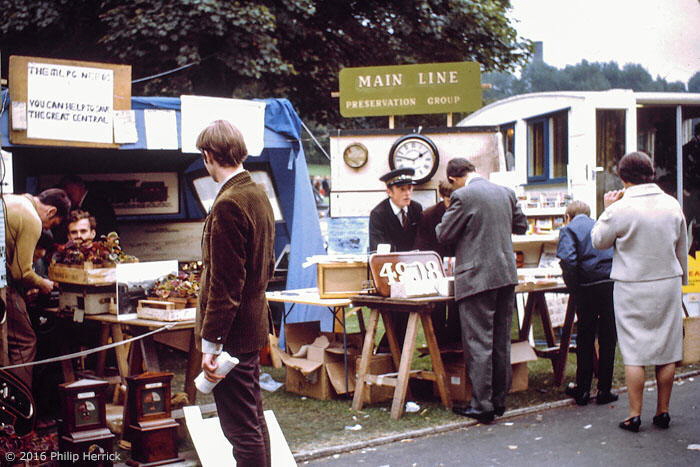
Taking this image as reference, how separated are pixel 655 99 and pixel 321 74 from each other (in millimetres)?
7502

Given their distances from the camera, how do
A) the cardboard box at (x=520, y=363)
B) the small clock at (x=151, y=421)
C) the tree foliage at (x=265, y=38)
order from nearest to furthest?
the small clock at (x=151, y=421), the cardboard box at (x=520, y=363), the tree foliage at (x=265, y=38)

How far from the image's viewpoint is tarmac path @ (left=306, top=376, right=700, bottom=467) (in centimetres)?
498

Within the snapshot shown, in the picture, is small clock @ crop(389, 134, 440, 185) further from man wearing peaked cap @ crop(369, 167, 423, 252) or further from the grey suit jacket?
the grey suit jacket

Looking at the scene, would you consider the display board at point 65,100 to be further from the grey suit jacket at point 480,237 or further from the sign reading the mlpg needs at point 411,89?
the grey suit jacket at point 480,237

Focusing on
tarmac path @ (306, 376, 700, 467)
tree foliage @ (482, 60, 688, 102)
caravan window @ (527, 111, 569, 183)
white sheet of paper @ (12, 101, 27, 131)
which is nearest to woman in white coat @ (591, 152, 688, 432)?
tarmac path @ (306, 376, 700, 467)

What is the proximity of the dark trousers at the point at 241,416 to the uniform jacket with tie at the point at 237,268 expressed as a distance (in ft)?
0.41

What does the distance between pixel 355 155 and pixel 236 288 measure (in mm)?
5747

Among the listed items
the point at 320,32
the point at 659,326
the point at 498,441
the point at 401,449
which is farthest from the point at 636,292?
the point at 320,32

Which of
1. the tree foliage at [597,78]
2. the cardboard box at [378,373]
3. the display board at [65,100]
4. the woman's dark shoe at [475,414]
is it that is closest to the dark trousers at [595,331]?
the woman's dark shoe at [475,414]

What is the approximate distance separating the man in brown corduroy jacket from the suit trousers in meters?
2.57

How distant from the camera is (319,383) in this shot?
22.3 feet

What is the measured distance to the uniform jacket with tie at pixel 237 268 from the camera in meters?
3.54

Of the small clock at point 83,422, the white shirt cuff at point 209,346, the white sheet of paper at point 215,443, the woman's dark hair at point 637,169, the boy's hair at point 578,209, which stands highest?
the woman's dark hair at point 637,169

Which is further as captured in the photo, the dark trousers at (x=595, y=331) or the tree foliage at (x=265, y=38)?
the tree foliage at (x=265, y=38)
